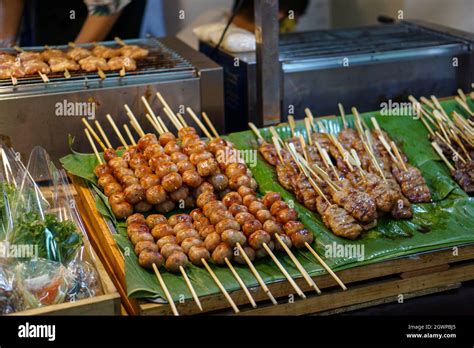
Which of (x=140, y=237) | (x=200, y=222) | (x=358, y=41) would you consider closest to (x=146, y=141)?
(x=200, y=222)

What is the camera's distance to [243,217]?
3.77 meters

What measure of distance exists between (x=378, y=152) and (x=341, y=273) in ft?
4.81

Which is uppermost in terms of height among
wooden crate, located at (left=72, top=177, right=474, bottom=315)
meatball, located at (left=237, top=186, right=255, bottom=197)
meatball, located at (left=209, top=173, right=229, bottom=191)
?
meatball, located at (left=209, top=173, right=229, bottom=191)

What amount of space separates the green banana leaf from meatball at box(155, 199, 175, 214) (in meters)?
0.27

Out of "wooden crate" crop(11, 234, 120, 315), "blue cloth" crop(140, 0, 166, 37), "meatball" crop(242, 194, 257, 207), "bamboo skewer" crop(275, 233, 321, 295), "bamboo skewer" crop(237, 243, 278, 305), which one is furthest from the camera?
"blue cloth" crop(140, 0, 166, 37)

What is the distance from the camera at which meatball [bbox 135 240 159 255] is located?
11.7 ft

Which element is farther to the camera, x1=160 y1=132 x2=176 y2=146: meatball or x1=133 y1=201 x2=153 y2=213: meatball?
x1=160 y1=132 x2=176 y2=146: meatball

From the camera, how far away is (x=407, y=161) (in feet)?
15.4

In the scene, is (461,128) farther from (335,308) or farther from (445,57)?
(335,308)

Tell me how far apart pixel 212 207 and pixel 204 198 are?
150mm

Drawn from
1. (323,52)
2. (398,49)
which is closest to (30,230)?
(323,52)

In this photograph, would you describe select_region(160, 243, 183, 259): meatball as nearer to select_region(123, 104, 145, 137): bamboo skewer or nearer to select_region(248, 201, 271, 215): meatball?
select_region(248, 201, 271, 215): meatball

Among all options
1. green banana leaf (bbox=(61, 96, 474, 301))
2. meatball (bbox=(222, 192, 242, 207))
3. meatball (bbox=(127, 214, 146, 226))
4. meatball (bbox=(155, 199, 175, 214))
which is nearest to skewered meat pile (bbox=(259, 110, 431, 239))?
green banana leaf (bbox=(61, 96, 474, 301))

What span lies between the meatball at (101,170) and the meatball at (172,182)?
48 centimetres
